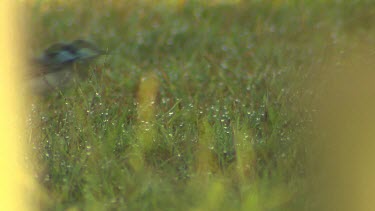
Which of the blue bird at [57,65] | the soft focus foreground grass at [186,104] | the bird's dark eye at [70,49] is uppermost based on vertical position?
the bird's dark eye at [70,49]

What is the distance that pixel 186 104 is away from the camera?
349cm

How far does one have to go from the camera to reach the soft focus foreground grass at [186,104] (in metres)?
2.49

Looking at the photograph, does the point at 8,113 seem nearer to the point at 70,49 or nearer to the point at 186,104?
the point at 70,49

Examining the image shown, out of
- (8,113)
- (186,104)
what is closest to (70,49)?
(186,104)

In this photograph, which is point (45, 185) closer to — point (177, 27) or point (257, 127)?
point (257, 127)

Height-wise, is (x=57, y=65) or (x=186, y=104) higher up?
(x=57, y=65)

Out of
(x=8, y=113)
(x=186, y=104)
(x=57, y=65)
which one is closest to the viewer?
(x=8, y=113)

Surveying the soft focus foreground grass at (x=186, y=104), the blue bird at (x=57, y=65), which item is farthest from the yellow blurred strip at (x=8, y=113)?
the blue bird at (x=57, y=65)

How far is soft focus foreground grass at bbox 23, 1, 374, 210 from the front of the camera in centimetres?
249

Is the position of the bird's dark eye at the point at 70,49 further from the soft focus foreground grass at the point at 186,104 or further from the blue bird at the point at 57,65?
the soft focus foreground grass at the point at 186,104

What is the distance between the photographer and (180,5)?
5324mm

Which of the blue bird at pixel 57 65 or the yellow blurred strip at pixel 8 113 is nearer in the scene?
the yellow blurred strip at pixel 8 113

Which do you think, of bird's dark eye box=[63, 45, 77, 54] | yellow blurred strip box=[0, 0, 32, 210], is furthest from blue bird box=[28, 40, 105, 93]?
yellow blurred strip box=[0, 0, 32, 210]

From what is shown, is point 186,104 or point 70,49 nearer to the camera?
point 70,49
